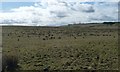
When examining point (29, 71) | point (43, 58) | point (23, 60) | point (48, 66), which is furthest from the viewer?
point (43, 58)

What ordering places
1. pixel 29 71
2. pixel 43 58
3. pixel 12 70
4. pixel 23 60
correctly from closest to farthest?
1. pixel 12 70
2. pixel 29 71
3. pixel 23 60
4. pixel 43 58

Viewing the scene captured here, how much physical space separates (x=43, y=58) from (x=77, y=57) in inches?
111

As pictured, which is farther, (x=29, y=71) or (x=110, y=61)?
(x=110, y=61)

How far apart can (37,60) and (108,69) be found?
569cm

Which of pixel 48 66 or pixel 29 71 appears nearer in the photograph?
pixel 29 71

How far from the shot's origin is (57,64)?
2077cm

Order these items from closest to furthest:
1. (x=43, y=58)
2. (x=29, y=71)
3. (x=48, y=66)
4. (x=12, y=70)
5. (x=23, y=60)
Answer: (x=12, y=70), (x=29, y=71), (x=48, y=66), (x=23, y=60), (x=43, y=58)

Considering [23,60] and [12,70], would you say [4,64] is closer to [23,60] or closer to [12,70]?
[12,70]

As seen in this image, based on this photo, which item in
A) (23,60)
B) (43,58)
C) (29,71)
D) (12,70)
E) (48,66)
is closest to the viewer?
(12,70)

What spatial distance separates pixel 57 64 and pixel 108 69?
359cm

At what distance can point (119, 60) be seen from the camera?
22.6 m

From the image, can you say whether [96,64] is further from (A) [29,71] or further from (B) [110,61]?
(A) [29,71]

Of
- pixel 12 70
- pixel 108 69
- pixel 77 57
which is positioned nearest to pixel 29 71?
pixel 12 70

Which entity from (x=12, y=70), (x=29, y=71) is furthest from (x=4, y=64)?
(x=29, y=71)
